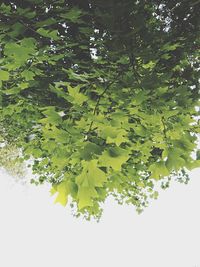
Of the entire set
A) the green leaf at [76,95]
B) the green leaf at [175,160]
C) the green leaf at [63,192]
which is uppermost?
the green leaf at [76,95]

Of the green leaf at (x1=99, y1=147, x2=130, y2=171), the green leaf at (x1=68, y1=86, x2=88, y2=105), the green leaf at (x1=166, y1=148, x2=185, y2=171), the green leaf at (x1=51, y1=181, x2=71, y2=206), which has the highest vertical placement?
the green leaf at (x1=68, y1=86, x2=88, y2=105)

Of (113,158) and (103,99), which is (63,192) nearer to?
(113,158)

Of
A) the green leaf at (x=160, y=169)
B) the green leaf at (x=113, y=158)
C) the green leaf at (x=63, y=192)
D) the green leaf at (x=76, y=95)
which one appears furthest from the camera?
the green leaf at (x=160, y=169)

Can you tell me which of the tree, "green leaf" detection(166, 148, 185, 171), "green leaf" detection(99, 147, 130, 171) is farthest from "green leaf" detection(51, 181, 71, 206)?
"green leaf" detection(166, 148, 185, 171)

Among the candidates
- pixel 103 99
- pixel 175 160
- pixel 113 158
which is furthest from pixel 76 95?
pixel 103 99

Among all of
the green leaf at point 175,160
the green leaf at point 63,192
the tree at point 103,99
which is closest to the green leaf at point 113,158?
the tree at point 103,99

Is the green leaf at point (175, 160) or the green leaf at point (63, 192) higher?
the green leaf at point (175, 160)

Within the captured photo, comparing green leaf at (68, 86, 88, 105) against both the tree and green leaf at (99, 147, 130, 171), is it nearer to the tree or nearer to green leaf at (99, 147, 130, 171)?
the tree

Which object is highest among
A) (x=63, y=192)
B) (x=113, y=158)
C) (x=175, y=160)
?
(x=175, y=160)

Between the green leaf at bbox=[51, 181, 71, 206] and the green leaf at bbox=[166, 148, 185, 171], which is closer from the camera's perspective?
the green leaf at bbox=[51, 181, 71, 206]

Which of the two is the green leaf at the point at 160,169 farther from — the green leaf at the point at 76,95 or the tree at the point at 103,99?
the green leaf at the point at 76,95

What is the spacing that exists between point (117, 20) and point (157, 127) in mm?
1441

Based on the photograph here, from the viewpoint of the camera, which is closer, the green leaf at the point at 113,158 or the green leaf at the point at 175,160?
the green leaf at the point at 113,158

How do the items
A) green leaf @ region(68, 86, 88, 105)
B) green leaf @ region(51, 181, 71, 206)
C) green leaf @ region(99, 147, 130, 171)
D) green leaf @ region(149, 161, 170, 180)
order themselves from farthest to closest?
green leaf @ region(149, 161, 170, 180) < green leaf @ region(68, 86, 88, 105) < green leaf @ region(51, 181, 71, 206) < green leaf @ region(99, 147, 130, 171)
